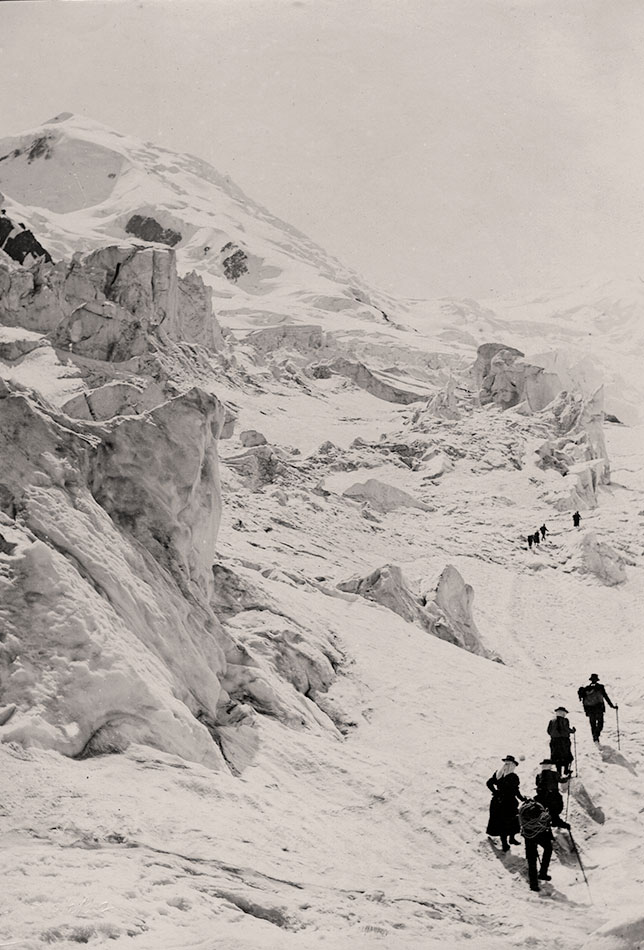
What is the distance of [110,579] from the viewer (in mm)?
9859

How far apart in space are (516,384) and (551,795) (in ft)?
184

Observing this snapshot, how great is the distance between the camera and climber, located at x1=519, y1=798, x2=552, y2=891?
8.35 m

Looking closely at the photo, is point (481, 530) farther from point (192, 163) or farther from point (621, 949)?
point (192, 163)

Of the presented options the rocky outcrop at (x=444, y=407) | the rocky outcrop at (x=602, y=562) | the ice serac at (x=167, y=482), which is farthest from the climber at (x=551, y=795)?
the rocky outcrop at (x=444, y=407)

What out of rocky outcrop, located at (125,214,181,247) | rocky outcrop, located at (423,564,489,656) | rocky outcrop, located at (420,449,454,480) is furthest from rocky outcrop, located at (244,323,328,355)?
rocky outcrop, located at (423,564,489,656)

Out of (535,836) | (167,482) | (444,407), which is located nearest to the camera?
(535,836)

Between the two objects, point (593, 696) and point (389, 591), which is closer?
point (593, 696)

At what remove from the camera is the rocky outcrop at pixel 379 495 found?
3906 centimetres

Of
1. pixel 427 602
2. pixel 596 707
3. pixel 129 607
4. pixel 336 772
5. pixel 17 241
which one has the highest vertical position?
pixel 129 607

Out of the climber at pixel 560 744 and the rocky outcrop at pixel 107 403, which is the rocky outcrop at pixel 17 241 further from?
the climber at pixel 560 744

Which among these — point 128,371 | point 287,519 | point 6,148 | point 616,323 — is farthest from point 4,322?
point 616,323

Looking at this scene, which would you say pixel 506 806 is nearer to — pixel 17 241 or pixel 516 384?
pixel 516 384

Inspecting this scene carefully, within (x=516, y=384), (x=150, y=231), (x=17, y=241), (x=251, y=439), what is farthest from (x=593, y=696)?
(x=150, y=231)

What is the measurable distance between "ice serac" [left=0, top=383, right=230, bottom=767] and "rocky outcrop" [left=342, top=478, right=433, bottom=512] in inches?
999
